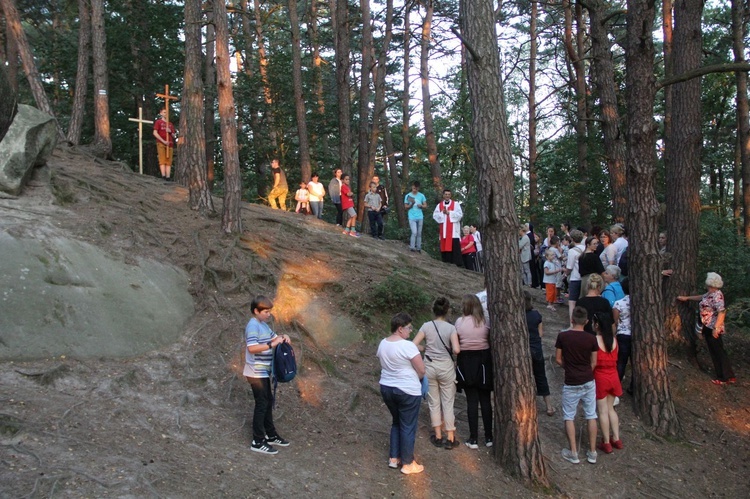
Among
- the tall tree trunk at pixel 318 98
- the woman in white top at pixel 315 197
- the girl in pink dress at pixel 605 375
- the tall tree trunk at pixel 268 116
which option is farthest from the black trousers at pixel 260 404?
the tall tree trunk at pixel 318 98

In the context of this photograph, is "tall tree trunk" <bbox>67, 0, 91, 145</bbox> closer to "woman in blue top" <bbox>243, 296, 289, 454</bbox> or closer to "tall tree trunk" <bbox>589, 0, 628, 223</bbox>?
"woman in blue top" <bbox>243, 296, 289, 454</bbox>

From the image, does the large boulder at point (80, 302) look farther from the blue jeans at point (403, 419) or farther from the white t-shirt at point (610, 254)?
the white t-shirt at point (610, 254)

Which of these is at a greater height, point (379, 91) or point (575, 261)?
point (379, 91)

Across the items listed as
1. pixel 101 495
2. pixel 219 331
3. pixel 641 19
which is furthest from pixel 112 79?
pixel 101 495

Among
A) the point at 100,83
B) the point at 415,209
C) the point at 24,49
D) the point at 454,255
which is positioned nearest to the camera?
the point at 24,49

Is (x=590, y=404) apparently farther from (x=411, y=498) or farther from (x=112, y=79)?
(x=112, y=79)

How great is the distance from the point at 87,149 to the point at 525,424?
13.0 meters

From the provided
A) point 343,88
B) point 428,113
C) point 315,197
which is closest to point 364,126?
point 343,88

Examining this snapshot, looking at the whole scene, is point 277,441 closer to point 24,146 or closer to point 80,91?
point 24,146

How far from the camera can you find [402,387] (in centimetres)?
649

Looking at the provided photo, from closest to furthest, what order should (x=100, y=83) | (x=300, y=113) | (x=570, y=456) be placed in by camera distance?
(x=570, y=456) < (x=100, y=83) < (x=300, y=113)

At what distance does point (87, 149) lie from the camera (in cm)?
1530

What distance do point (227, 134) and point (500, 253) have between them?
6.22 meters

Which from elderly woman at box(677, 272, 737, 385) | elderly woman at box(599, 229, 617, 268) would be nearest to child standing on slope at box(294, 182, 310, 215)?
elderly woman at box(599, 229, 617, 268)
